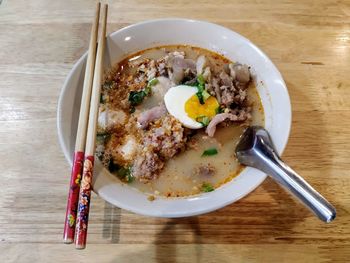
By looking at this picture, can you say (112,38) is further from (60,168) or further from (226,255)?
(226,255)


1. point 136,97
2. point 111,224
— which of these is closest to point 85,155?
point 111,224

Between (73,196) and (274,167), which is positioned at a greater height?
(274,167)

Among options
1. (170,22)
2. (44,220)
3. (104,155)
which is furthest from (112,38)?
(44,220)

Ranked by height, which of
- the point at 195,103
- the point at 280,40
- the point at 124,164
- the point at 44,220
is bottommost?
the point at 44,220

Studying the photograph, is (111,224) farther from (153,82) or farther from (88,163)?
(153,82)

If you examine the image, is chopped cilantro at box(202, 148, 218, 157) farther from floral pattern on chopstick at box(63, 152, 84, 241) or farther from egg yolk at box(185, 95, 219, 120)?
floral pattern on chopstick at box(63, 152, 84, 241)

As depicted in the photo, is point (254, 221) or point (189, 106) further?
point (189, 106)
